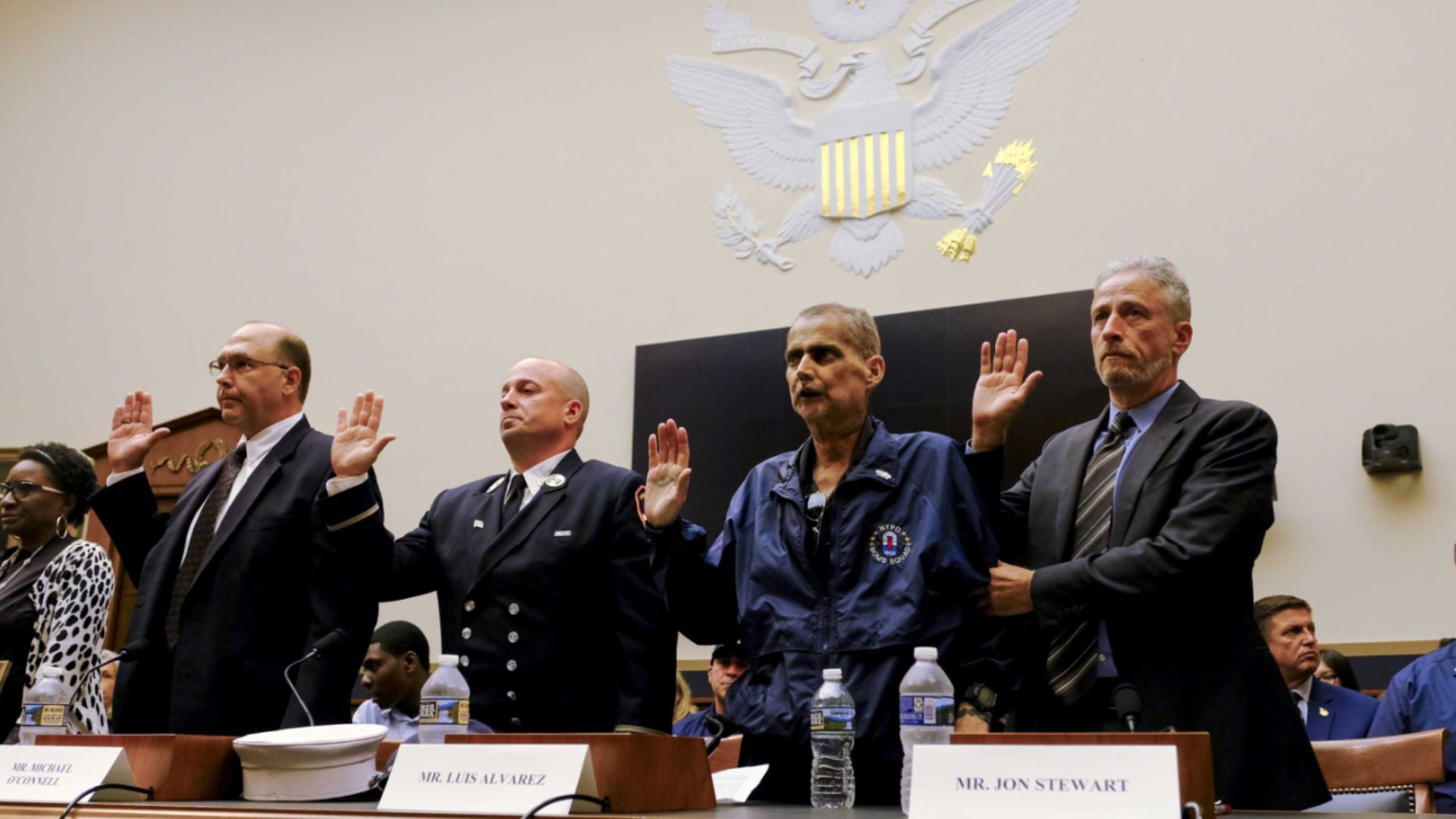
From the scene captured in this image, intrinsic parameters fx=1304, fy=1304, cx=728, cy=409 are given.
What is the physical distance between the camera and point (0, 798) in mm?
1672

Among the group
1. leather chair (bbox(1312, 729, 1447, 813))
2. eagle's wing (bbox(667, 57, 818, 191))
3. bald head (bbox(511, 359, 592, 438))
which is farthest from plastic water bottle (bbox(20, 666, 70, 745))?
eagle's wing (bbox(667, 57, 818, 191))

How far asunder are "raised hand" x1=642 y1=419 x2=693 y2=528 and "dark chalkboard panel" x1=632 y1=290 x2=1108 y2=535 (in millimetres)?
2995

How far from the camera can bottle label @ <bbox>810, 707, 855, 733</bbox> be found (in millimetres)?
1838

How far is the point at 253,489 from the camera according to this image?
2.61 metres

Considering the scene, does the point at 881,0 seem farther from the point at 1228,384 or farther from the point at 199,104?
the point at 199,104

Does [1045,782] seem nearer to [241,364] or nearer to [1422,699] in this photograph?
[241,364]

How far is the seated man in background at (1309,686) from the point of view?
3.59m

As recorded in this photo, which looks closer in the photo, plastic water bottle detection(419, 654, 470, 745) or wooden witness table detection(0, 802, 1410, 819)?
wooden witness table detection(0, 802, 1410, 819)

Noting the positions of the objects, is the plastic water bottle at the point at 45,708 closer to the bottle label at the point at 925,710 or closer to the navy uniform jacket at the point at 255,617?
the navy uniform jacket at the point at 255,617

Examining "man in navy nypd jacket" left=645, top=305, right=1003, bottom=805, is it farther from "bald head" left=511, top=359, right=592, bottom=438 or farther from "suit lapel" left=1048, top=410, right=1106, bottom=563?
"bald head" left=511, top=359, right=592, bottom=438

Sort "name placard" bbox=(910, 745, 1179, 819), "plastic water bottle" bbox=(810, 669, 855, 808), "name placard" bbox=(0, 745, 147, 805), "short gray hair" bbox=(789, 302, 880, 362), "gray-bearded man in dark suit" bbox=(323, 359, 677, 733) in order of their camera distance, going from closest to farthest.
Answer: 1. "name placard" bbox=(910, 745, 1179, 819)
2. "name placard" bbox=(0, 745, 147, 805)
3. "plastic water bottle" bbox=(810, 669, 855, 808)
4. "short gray hair" bbox=(789, 302, 880, 362)
5. "gray-bearded man in dark suit" bbox=(323, 359, 677, 733)

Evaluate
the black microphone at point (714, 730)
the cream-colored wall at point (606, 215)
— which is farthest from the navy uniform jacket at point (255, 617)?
the cream-colored wall at point (606, 215)

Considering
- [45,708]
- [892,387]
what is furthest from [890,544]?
[892,387]

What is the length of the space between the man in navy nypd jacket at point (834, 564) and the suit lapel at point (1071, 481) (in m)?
0.12
